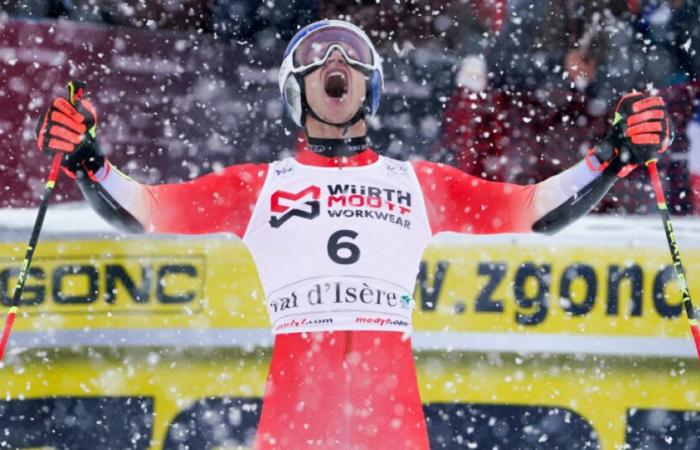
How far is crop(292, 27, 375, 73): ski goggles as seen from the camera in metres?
2.60

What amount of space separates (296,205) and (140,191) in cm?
43

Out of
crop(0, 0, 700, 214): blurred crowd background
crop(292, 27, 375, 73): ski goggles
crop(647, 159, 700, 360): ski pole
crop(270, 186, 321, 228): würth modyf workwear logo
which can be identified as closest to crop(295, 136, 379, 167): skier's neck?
crop(270, 186, 321, 228): würth modyf workwear logo

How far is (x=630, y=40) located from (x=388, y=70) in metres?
1.07

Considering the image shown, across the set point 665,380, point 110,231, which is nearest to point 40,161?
point 110,231

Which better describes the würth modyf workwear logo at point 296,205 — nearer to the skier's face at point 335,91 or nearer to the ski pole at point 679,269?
the skier's face at point 335,91

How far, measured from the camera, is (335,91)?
2.56m

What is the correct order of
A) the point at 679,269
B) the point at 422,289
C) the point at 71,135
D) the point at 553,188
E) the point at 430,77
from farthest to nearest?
the point at 430,77 → the point at 422,289 → the point at 553,188 → the point at 679,269 → the point at 71,135

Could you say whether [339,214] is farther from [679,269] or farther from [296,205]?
[679,269]

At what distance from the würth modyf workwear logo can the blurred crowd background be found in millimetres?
1476

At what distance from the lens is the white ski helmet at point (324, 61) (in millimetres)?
2609

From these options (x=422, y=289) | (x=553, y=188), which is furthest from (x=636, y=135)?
(x=422, y=289)

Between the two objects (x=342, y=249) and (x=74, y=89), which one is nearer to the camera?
(x=74, y=89)

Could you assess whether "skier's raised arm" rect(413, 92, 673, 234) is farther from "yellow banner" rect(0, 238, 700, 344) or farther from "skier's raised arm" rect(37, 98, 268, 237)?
→ "yellow banner" rect(0, 238, 700, 344)

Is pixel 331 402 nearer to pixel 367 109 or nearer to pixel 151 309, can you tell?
pixel 367 109
